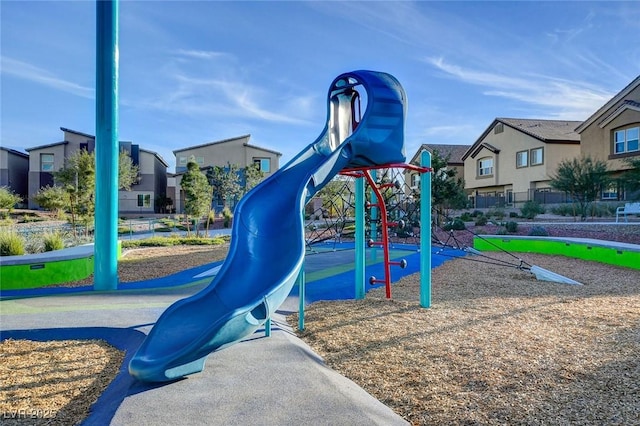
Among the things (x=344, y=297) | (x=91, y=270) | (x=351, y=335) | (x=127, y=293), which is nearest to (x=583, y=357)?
(x=351, y=335)

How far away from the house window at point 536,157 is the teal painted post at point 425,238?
98.0 feet

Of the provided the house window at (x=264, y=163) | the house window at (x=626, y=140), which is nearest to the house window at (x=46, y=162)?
the house window at (x=264, y=163)

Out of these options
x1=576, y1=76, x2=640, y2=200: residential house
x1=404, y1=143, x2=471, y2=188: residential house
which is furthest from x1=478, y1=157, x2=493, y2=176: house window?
x1=576, y1=76, x2=640, y2=200: residential house

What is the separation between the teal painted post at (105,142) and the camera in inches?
339

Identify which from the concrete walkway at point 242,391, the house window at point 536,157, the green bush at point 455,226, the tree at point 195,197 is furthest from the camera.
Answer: the house window at point 536,157

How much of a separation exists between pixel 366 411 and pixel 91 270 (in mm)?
9347

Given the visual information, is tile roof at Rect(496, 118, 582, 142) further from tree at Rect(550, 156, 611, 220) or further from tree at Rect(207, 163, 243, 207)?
tree at Rect(207, 163, 243, 207)

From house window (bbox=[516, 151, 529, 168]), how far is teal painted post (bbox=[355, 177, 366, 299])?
102 ft

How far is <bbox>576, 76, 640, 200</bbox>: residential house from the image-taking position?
26234mm

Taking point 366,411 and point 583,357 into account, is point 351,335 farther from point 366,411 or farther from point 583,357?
point 583,357

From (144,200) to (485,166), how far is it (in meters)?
32.9

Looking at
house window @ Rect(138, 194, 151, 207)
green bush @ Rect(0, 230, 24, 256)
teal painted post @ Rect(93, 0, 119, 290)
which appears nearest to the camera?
teal painted post @ Rect(93, 0, 119, 290)

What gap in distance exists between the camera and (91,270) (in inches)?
414

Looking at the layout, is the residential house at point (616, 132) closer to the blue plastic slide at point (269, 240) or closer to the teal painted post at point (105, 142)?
the blue plastic slide at point (269, 240)
